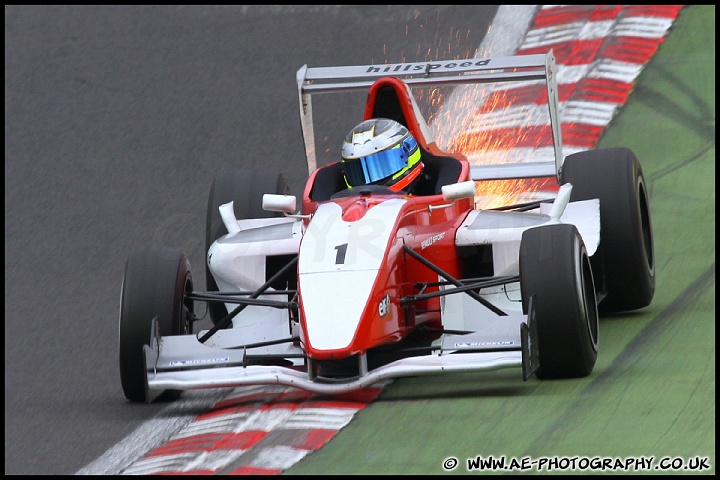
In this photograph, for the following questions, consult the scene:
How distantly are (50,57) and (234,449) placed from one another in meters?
10.6

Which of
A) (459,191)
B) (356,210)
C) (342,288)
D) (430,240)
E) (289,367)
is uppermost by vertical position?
(459,191)

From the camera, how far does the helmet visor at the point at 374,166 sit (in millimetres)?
9445

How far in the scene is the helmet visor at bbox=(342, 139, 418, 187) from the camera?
31.0ft

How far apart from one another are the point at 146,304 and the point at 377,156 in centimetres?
192

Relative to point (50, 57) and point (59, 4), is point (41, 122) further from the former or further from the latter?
point (59, 4)

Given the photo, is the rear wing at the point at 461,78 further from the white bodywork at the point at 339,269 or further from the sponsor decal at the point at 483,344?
the sponsor decal at the point at 483,344

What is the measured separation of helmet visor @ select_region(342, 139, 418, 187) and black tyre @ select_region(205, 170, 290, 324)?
146 centimetres

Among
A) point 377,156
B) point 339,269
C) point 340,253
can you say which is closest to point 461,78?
point 377,156

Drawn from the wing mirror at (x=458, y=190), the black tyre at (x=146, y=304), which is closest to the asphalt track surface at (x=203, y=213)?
the black tyre at (x=146, y=304)

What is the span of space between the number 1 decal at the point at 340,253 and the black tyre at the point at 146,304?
3.60 feet

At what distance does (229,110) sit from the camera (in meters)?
15.7

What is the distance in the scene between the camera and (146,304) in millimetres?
8555

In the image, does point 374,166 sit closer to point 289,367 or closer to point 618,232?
point 289,367

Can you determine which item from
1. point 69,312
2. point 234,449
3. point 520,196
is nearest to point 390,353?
point 234,449
